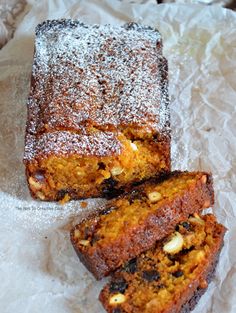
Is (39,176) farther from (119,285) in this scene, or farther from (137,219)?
(119,285)

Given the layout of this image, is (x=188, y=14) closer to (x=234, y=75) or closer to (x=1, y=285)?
(x=234, y=75)

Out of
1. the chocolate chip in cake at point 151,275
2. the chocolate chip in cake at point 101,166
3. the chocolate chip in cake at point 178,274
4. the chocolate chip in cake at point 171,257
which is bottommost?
the chocolate chip in cake at point 151,275

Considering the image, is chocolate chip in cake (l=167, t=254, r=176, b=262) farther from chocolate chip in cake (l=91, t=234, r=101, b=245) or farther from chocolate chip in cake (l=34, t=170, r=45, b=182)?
chocolate chip in cake (l=34, t=170, r=45, b=182)

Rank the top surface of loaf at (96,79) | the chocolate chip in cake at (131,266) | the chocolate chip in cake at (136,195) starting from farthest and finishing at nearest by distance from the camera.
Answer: the top surface of loaf at (96,79) → the chocolate chip in cake at (136,195) → the chocolate chip in cake at (131,266)

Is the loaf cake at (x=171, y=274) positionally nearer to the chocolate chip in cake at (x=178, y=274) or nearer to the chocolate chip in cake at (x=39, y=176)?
the chocolate chip in cake at (x=178, y=274)

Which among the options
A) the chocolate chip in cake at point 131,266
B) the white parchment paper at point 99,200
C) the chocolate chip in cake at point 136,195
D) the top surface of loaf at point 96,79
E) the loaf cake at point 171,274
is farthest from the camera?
the top surface of loaf at point 96,79

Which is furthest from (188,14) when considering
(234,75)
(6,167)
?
(6,167)

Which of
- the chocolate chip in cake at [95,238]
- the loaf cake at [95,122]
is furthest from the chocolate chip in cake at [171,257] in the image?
the loaf cake at [95,122]

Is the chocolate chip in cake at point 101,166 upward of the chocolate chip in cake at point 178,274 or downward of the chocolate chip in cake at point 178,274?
downward

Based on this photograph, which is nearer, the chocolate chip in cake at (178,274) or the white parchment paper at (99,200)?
the chocolate chip in cake at (178,274)

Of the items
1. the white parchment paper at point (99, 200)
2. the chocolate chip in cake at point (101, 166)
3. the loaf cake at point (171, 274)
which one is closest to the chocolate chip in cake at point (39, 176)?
the white parchment paper at point (99, 200)

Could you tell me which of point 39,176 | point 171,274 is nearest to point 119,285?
point 171,274
